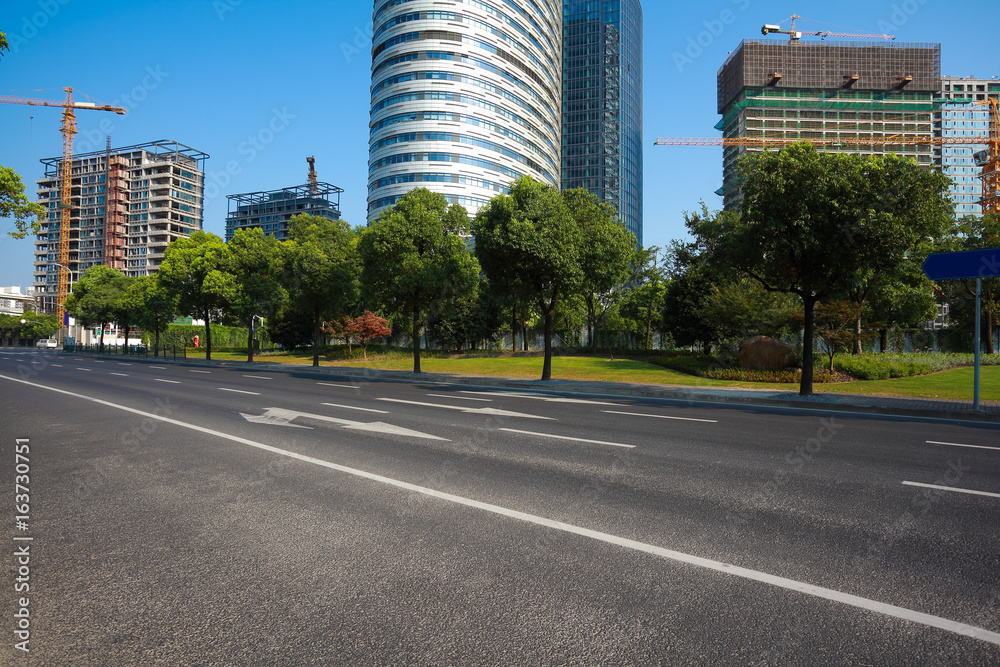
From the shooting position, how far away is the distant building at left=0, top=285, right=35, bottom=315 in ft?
433

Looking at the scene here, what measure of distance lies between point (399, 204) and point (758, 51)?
551 feet

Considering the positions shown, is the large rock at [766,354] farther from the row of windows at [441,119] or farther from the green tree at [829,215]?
the row of windows at [441,119]

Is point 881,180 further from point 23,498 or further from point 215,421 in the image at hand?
point 23,498

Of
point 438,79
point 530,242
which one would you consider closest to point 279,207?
point 438,79

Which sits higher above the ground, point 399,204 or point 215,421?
point 399,204

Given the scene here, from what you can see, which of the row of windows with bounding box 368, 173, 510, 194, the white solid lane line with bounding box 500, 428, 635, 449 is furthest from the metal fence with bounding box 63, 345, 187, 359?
the white solid lane line with bounding box 500, 428, 635, 449

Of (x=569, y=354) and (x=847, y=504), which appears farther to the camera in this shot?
(x=569, y=354)

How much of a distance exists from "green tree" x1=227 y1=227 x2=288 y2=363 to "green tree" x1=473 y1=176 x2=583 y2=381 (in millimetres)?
20178

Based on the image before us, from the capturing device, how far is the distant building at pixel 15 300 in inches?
5192

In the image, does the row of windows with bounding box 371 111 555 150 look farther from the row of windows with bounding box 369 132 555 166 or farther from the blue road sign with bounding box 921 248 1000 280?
the blue road sign with bounding box 921 248 1000 280

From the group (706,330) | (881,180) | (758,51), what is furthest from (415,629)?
(758,51)

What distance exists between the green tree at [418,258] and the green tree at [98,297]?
43.9 m

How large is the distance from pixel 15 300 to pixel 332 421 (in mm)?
183778

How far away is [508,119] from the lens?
286 ft
